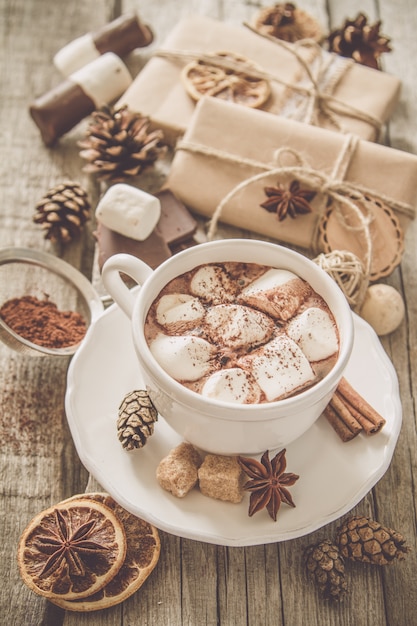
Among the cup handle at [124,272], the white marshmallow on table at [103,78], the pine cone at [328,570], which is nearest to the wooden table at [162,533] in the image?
the pine cone at [328,570]

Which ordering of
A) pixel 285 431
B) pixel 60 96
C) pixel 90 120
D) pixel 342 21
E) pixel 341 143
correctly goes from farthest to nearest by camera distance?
1. pixel 342 21
2. pixel 90 120
3. pixel 60 96
4. pixel 341 143
5. pixel 285 431

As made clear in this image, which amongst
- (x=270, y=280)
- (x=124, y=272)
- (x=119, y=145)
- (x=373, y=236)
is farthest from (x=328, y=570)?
(x=119, y=145)

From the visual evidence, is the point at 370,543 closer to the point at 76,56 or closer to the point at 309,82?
the point at 309,82

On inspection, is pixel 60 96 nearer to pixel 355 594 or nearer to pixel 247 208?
pixel 247 208

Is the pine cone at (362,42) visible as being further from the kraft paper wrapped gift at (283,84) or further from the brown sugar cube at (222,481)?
the brown sugar cube at (222,481)

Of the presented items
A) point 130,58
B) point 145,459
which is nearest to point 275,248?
point 145,459

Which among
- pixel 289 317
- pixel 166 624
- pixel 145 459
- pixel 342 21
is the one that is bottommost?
pixel 166 624

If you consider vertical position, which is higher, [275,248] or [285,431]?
[275,248]

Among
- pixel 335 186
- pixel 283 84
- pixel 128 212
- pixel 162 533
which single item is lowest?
pixel 162 533
